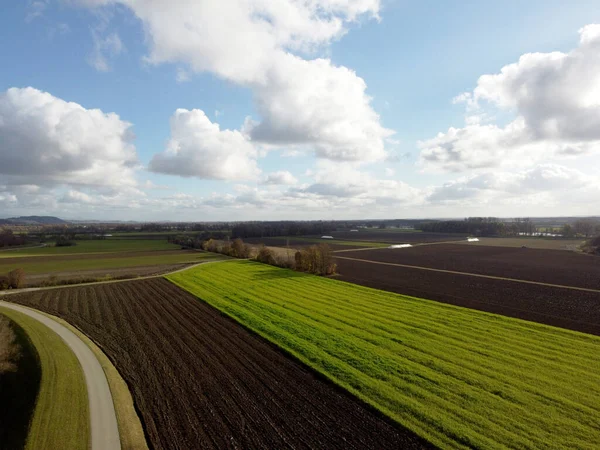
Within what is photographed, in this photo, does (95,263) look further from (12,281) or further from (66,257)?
(12,281)

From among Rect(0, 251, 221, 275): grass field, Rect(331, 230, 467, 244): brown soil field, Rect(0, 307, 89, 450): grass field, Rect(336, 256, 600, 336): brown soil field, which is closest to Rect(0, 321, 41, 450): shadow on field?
Rect(0, 307, 89, 450): grass field

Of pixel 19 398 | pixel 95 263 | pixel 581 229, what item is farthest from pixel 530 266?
pixel 581 229

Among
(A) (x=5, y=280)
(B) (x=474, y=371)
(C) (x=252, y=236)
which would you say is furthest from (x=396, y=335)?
(C) (x=252, y=236)

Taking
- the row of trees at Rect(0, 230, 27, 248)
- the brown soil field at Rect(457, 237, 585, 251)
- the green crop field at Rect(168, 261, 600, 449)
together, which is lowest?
the green crop field at Rect(168, 261, 600, 449)

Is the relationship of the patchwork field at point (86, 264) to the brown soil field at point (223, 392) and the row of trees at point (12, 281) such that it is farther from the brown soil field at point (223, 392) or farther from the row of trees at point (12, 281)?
the brown soil field at point (223, 392)

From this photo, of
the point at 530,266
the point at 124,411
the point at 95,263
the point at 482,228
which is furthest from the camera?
the point at 482,228

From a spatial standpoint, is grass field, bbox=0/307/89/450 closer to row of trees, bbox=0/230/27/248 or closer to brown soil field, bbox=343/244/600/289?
brown soil field, bbox=343/244/600/289
